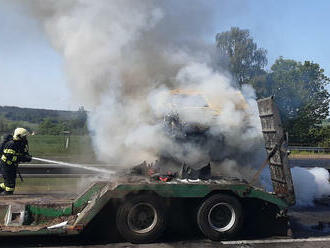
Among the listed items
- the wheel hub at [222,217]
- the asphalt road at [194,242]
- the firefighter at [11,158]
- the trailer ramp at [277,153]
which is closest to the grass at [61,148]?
the firefighter at [11,158]

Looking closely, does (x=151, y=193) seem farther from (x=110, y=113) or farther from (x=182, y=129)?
(x=110, y=113)

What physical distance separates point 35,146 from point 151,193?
54.7ft

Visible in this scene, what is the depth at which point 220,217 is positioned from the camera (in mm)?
6066

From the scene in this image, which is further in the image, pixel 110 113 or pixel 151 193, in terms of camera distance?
pixel 110 113

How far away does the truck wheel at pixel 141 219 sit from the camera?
572cm

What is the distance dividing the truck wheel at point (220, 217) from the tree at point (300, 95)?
17.1m

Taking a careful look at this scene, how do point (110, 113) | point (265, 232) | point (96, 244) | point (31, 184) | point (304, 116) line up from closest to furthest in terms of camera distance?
point (96, 244), point (265, 232), point (110, 113), point (31, 184), point (304, 116)

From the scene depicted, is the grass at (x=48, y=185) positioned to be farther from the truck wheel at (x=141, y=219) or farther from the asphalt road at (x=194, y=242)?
the truck wheel at (x=141, y=219)

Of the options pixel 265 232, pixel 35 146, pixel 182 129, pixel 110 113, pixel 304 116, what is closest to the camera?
pixel 265 232

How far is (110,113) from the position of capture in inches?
332

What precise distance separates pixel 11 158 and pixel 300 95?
22121 millimetres

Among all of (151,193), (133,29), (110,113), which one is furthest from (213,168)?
(133,29)

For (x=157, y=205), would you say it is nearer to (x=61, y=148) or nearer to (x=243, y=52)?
(x=61, y=148)

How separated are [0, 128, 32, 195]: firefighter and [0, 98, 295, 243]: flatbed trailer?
0.94 m
